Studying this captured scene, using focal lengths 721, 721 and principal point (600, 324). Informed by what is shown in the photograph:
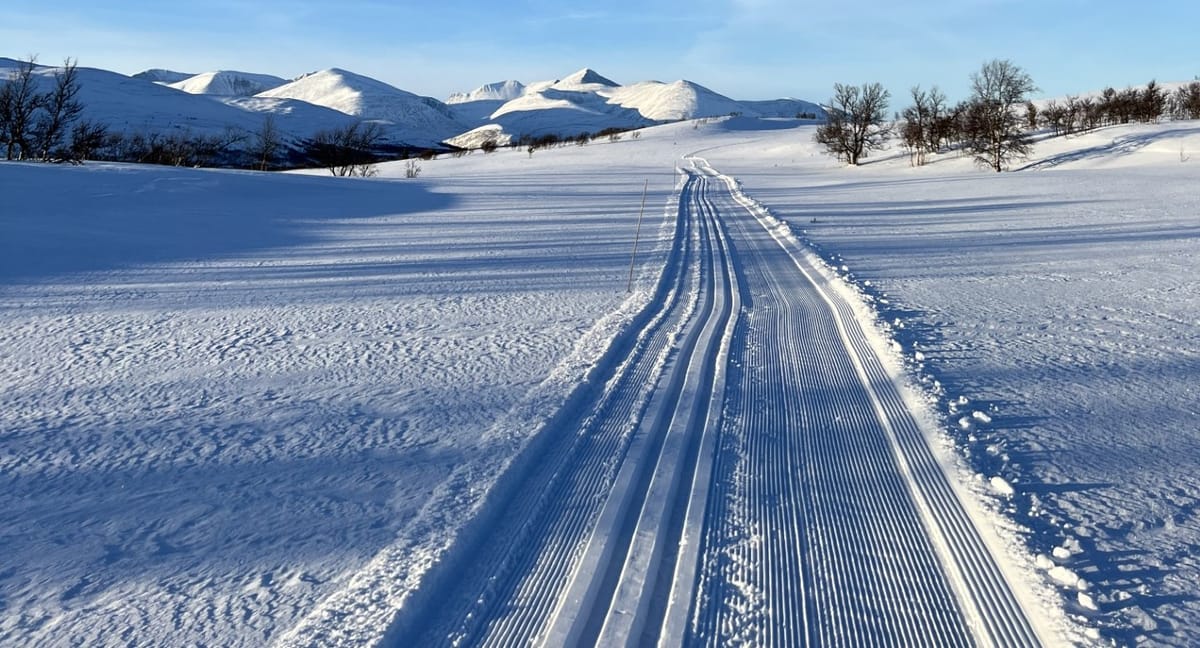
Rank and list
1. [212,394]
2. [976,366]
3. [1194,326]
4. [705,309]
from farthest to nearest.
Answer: [705,309], [1194,326], [976,366], [212,394]

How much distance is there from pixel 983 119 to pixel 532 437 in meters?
45.6

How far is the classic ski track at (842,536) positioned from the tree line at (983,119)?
135 ft

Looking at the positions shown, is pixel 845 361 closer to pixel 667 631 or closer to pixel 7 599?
pixel 667 631

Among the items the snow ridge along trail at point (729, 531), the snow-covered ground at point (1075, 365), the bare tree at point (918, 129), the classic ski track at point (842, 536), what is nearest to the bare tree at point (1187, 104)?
the bare tree at point (918, 129)

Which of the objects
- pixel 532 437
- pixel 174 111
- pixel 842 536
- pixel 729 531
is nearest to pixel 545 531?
pixel 729 531

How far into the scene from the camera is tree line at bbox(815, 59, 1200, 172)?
4125 centimetres

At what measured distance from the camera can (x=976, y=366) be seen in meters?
6.56

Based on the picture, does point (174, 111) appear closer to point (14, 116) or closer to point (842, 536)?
point (14, 116)

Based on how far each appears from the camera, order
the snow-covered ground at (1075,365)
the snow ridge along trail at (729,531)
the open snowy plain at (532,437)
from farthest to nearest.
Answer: the snow-covered ground at (1075,365) < the open snowy plain at (532,437) < the snow ridge along trail at (729,531)

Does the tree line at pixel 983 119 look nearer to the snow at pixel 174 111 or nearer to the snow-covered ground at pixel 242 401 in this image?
the snow-covered ground at pixel 242 401

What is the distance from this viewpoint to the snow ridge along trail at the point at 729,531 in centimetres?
310

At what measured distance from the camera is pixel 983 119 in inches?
1663

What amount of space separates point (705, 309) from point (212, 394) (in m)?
5.41

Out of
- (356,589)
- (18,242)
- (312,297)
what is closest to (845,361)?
(356,589)
